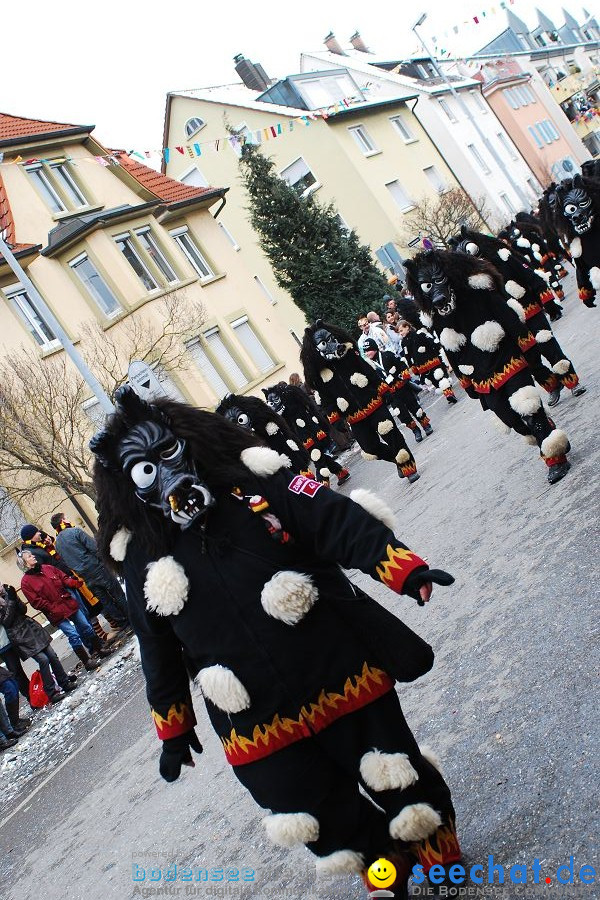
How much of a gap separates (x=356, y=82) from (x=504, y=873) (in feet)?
154

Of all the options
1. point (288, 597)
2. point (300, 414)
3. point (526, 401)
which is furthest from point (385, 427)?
point (288, 597)

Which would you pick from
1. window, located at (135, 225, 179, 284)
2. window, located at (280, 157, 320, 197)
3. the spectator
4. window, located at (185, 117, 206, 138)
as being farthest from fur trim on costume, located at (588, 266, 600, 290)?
window, located at (185, 117, 206, 138)

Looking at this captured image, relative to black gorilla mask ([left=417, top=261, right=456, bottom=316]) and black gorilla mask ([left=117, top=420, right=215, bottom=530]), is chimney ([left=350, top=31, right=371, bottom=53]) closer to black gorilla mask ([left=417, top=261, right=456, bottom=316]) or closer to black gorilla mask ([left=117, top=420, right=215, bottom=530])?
black gorilla mask ([left=417, top=261, right=456, bottom=316])

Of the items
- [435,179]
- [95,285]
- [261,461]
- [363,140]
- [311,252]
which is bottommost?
[261,461]

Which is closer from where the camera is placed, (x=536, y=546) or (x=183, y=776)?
(x=536, y=546)

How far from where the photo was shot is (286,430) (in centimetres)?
1165

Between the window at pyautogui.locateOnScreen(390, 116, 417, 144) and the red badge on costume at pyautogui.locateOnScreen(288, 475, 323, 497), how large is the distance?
4301 cm

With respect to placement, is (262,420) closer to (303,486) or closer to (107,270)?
(303,486)

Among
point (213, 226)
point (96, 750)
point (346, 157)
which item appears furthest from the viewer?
point (346, 157)

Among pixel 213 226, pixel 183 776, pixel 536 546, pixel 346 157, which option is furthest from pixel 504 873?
pixel 346 157

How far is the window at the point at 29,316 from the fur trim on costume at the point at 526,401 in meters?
18.9

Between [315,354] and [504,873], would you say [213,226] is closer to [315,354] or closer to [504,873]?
[315,354]

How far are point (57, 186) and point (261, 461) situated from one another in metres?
24.8

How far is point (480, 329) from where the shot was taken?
7.40 meters
